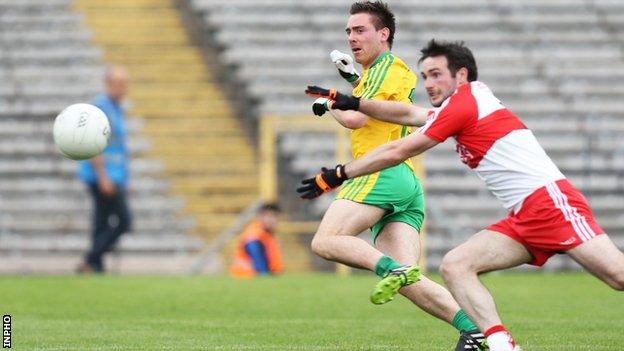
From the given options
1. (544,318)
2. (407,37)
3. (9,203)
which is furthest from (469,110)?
(407,37)

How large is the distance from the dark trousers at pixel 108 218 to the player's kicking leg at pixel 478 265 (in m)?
8.81

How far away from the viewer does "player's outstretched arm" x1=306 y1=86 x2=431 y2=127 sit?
7.92 m

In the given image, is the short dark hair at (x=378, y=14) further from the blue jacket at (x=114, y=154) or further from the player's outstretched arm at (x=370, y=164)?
the blue jacket at (x=114, y=154)

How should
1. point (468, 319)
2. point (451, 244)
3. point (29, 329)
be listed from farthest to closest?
point (451, 244) < point (29, 329) < point (468, 319)

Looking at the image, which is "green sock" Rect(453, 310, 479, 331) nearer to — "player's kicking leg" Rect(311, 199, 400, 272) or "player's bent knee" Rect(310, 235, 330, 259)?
"player's kicking leg" Rect(311, 199, 400, 272)

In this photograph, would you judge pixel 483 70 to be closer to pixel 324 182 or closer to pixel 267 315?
pixel 267 315

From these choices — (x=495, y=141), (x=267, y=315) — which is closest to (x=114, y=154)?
(x=267, y=315)

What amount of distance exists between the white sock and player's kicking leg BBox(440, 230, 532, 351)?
0.39 feet

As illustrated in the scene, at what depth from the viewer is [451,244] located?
18188mm

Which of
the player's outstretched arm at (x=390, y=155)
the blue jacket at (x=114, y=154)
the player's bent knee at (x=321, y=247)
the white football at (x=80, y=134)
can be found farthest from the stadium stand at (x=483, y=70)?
the player's outstretched arm at (x=390, y=155)

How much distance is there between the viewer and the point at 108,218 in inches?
631

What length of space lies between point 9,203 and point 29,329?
30.6 ft

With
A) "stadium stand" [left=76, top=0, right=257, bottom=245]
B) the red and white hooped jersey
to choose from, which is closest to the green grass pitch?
the red and white hooped jersey

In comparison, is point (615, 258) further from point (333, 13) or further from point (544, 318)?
point (333, 13)
